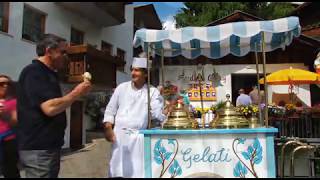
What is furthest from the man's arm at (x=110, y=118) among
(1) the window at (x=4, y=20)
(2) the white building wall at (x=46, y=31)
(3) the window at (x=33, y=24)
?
(3) the window at (x=33, y=24)

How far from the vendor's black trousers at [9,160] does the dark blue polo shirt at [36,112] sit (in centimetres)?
187

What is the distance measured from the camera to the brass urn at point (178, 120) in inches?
146

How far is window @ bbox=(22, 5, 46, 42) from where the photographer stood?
31.5 ft

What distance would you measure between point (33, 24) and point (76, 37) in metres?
2.37

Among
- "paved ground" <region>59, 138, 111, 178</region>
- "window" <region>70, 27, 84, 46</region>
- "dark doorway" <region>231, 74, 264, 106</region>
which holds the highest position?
"window" <region>70, 27, 84, 46</region>

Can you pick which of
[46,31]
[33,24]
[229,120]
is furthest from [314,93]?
[229,120]

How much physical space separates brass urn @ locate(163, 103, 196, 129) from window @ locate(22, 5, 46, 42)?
255 inches

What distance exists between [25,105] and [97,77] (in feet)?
34.8

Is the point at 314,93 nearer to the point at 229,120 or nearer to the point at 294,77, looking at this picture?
the point at 294,77

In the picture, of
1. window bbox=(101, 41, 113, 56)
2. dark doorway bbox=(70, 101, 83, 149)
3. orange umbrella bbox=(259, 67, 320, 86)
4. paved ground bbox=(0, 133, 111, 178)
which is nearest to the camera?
paved ground bbox=(0, 133, 111, 178)

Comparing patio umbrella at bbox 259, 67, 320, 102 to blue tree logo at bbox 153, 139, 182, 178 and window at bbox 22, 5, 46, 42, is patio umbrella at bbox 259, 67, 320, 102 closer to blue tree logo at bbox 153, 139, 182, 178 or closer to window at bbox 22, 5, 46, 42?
window at bbox 22, 5, 46, 42

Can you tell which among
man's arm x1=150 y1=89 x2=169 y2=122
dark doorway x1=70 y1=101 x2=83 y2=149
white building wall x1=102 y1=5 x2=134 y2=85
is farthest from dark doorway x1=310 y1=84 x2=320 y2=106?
man's arm x1=150 y1=89 x2=169 y2=122

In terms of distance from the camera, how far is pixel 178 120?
378 cm

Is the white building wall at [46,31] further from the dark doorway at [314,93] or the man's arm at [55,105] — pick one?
the dark doorway at [314,93]
